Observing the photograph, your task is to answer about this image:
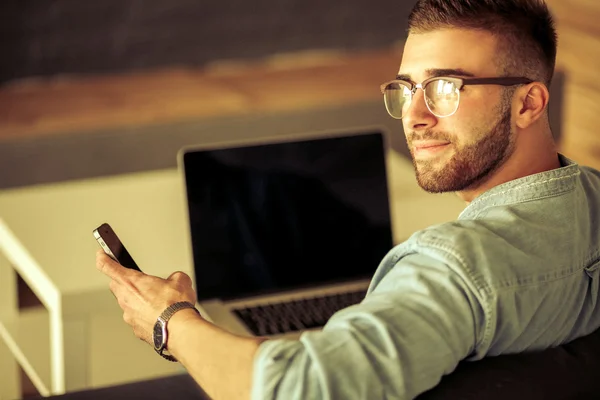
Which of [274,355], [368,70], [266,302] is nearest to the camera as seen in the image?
[274,355]


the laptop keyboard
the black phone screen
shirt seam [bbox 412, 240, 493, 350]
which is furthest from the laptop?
shirt seam [bbox 412, 240, 493, 350]

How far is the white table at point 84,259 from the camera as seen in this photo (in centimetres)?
197

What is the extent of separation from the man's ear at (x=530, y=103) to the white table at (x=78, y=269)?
0.89 metres

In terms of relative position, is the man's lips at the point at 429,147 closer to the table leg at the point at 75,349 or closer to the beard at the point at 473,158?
the beard at the point at 473,158

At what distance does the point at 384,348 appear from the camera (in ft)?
3.32

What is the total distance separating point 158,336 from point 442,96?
19.7 inches

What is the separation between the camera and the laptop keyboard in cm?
187

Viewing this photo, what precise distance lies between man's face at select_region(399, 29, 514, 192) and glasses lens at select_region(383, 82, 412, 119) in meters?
0.08

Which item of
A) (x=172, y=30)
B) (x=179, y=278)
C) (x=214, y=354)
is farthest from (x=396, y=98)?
(x=172, y=30)

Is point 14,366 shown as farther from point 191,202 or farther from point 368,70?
point 368,70

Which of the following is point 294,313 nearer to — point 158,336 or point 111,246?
point 111,246

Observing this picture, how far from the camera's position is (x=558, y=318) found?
3.85ft

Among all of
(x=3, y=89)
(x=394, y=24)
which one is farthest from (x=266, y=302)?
(x=394, y=24)

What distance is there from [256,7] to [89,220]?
3.06 m
